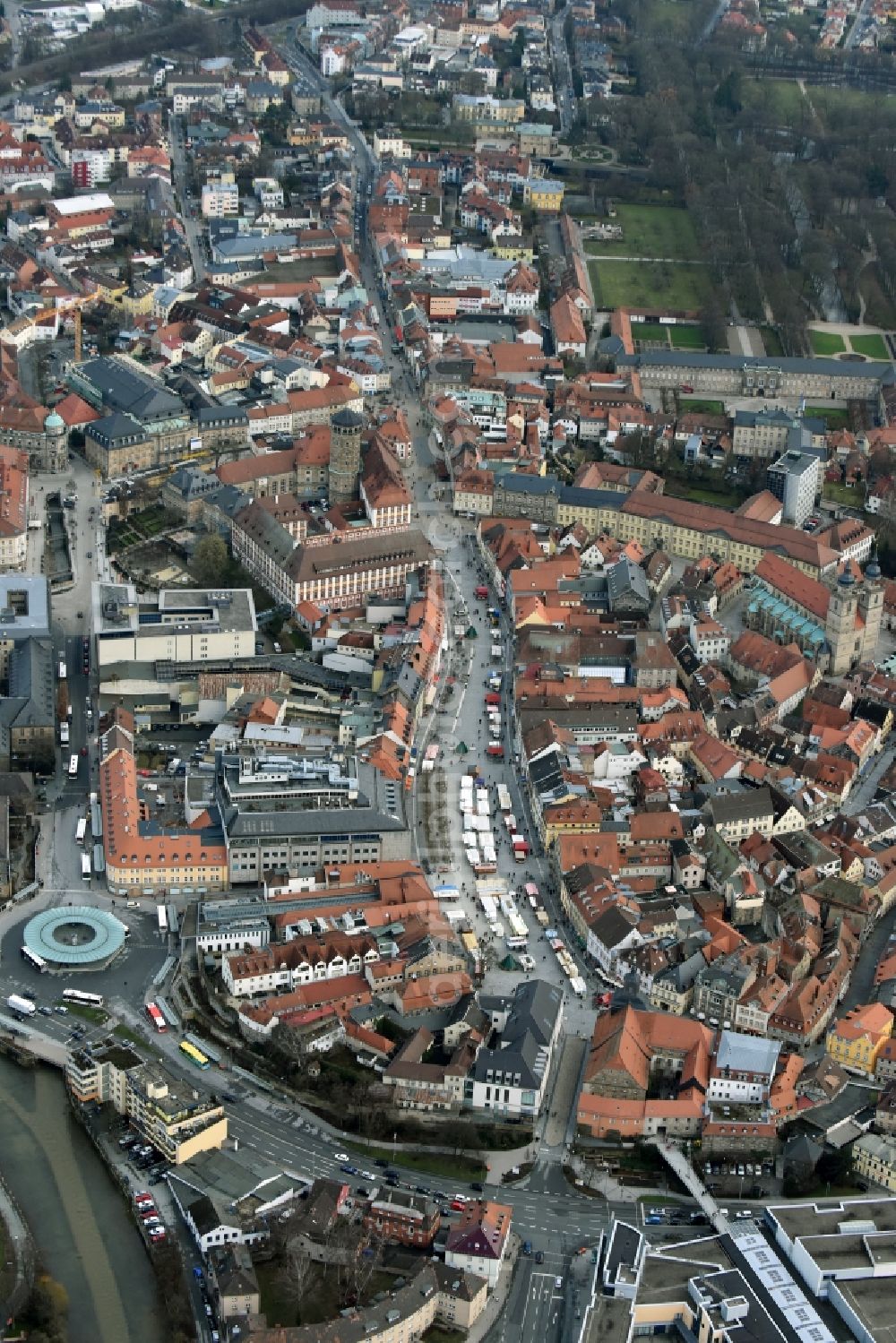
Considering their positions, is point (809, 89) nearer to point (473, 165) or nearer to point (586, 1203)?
point (473, 165)

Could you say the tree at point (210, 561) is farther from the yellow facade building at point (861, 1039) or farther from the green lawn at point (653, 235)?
the green lawn at point (653, 235)

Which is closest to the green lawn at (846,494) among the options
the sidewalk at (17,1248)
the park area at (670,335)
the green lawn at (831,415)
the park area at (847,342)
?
the green lawn at (831,415)

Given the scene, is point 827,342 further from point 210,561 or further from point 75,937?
point 75,937

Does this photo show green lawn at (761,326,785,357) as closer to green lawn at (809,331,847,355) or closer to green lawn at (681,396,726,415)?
green lawn at (809,331,847,355)

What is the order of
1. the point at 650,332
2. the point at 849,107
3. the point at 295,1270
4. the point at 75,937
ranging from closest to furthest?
the point at 295,1270
the point at 75,937
the point at 650,332
the point at 849,107

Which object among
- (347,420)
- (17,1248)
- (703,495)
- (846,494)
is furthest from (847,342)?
(17,1248)
